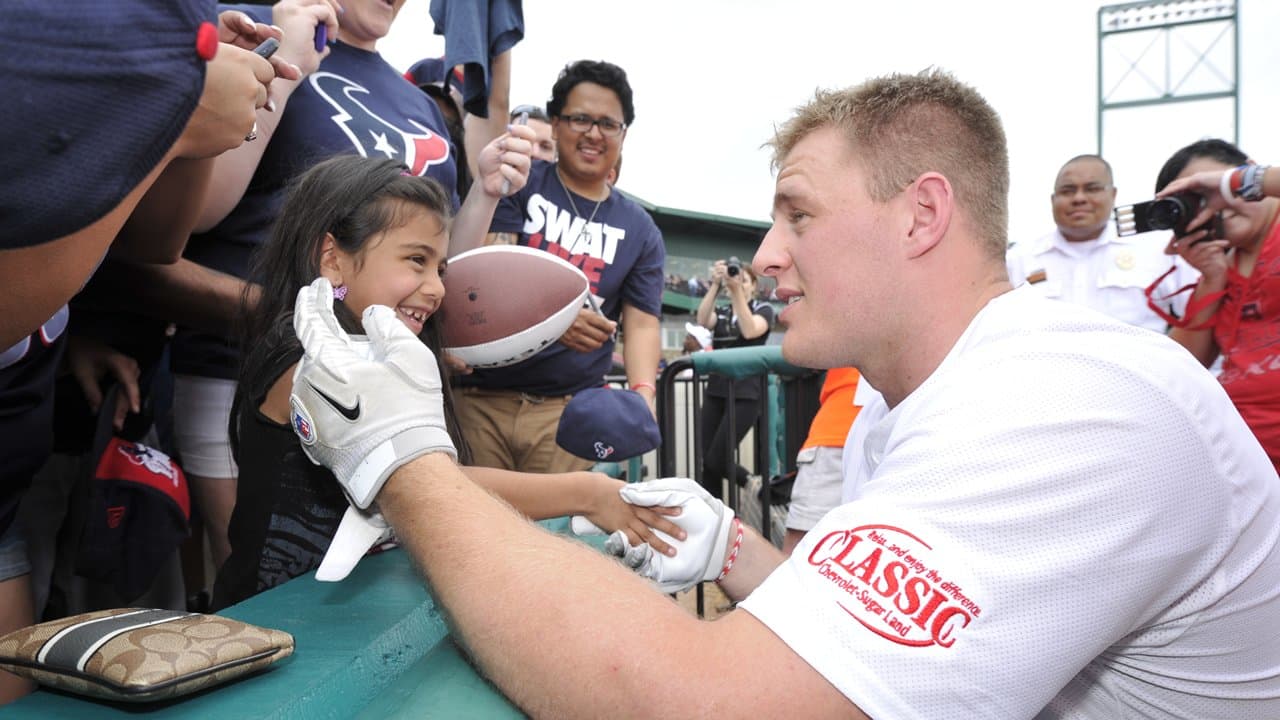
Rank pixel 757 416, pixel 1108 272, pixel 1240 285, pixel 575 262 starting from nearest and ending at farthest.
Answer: pixel 1240 285, pixel 575 262, pixel 757 416, pixel 1108 272

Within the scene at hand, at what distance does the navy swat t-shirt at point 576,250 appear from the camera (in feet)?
9.55

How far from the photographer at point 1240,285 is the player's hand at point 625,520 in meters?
2.20

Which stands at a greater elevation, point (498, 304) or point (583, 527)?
point (498, 304)

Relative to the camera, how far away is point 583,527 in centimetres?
172

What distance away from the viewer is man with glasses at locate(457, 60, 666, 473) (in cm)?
292

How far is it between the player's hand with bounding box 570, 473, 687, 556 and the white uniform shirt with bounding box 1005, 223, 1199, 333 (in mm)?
3257

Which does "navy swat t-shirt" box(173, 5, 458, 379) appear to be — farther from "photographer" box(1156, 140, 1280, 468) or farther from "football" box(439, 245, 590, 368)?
"photographer" box(1156, 140, 1280, 468)

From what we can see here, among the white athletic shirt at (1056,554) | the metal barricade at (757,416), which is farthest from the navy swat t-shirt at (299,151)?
the metal barricade at (757,416)

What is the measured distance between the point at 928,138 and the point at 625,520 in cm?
98

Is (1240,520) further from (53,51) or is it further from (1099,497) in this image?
(53,51)

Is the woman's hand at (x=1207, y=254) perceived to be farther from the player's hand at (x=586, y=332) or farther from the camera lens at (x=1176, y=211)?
the player's hand at (x=586, y=332)

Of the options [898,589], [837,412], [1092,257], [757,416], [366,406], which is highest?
[1092,257]

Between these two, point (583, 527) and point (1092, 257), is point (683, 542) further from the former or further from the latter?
point (1092, 257)

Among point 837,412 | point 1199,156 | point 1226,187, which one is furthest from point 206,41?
point 1199,156
